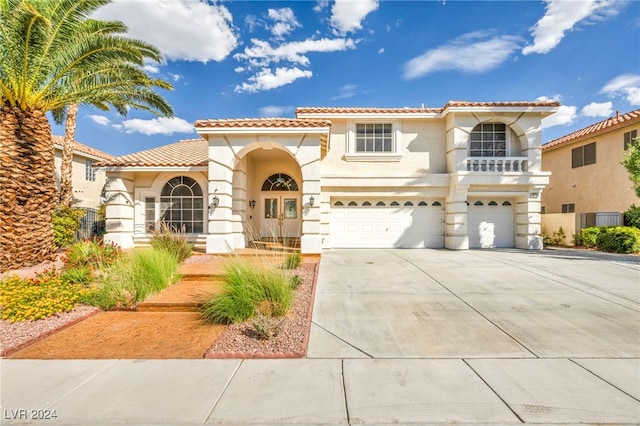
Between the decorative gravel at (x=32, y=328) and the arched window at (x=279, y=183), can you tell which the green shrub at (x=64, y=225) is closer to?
the arched window at (x=279, y=183)

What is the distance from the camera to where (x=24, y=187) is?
902 centimetres

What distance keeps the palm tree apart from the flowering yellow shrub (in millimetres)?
3474

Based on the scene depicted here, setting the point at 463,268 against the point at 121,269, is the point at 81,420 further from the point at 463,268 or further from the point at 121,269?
the point at 463,268

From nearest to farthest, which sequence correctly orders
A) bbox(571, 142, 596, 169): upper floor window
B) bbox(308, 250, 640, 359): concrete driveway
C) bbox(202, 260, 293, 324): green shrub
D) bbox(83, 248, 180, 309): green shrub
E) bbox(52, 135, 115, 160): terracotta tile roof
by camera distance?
bbox(308, 250, 640, 359): concrete driveway → bbox(202, 260, 293, 324): green shrub → bbox(83, 248, 180, 309): green shrub → bbox(571, 142, 596, 169): upper floor window → bbox(52, 135, 115, 160): terracotta tile roof

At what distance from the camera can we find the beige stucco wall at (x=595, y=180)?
1548cm

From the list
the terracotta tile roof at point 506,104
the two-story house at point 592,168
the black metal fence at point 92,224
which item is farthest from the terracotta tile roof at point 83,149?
the two-story house at point 592,168

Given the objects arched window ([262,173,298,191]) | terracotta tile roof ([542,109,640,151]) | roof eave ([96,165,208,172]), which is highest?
terracotta tile roof ([542,109,640,151])

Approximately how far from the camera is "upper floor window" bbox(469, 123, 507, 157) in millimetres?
14352

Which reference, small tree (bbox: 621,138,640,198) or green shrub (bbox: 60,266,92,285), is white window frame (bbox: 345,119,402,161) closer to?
small tree (bbox: 621,138,640,198)

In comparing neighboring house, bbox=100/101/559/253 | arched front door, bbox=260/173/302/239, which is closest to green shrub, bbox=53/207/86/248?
neighboring house, bbox=100/101/559/253

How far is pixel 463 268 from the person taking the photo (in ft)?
30.8

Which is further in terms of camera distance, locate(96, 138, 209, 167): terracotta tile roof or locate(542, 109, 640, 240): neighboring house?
locate(542, 109, 640, 240): neighboring house

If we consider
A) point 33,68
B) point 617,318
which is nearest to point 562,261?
point 617,318

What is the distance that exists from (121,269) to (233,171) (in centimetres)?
641
